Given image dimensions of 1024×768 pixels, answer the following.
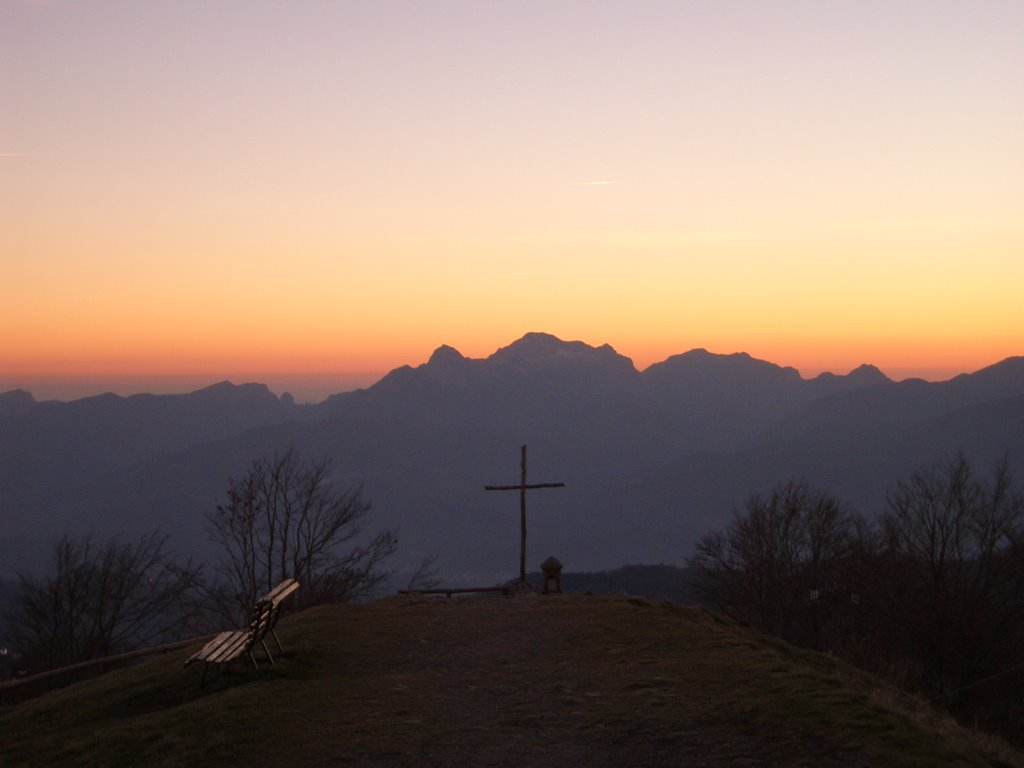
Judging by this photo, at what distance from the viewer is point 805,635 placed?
4488 cm

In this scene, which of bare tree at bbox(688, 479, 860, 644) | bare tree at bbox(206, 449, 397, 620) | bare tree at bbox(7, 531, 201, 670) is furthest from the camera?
bare tree at bbox(688, 479, 860, 644)

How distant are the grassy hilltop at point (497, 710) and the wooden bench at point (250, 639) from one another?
371 millimetres

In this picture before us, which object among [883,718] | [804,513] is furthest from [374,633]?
[804,513]

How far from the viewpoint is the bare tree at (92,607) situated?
37.2 meters

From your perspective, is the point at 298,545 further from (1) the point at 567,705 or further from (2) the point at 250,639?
(1) the point at 567,705

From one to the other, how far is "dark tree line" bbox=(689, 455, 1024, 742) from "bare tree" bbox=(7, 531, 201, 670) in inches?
940

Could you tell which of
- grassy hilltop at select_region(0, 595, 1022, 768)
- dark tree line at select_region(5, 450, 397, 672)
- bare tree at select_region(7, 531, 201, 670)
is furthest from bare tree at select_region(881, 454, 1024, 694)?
bare tree at select_region(7, 531, 201, 670)

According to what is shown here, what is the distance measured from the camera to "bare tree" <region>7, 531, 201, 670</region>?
1464 inches

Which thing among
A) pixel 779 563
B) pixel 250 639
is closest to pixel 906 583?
pixel 779 563

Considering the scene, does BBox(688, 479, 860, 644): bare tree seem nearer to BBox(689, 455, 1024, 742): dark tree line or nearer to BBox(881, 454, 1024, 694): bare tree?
BBox(689, 455, 1024, 742): dark tree line

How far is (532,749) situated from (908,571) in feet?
120

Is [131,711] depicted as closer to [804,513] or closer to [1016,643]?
[1016,643]

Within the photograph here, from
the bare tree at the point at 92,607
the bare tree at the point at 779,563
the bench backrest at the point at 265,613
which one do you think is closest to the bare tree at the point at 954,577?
the bare tree at the point at 779,563

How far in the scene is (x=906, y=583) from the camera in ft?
139
